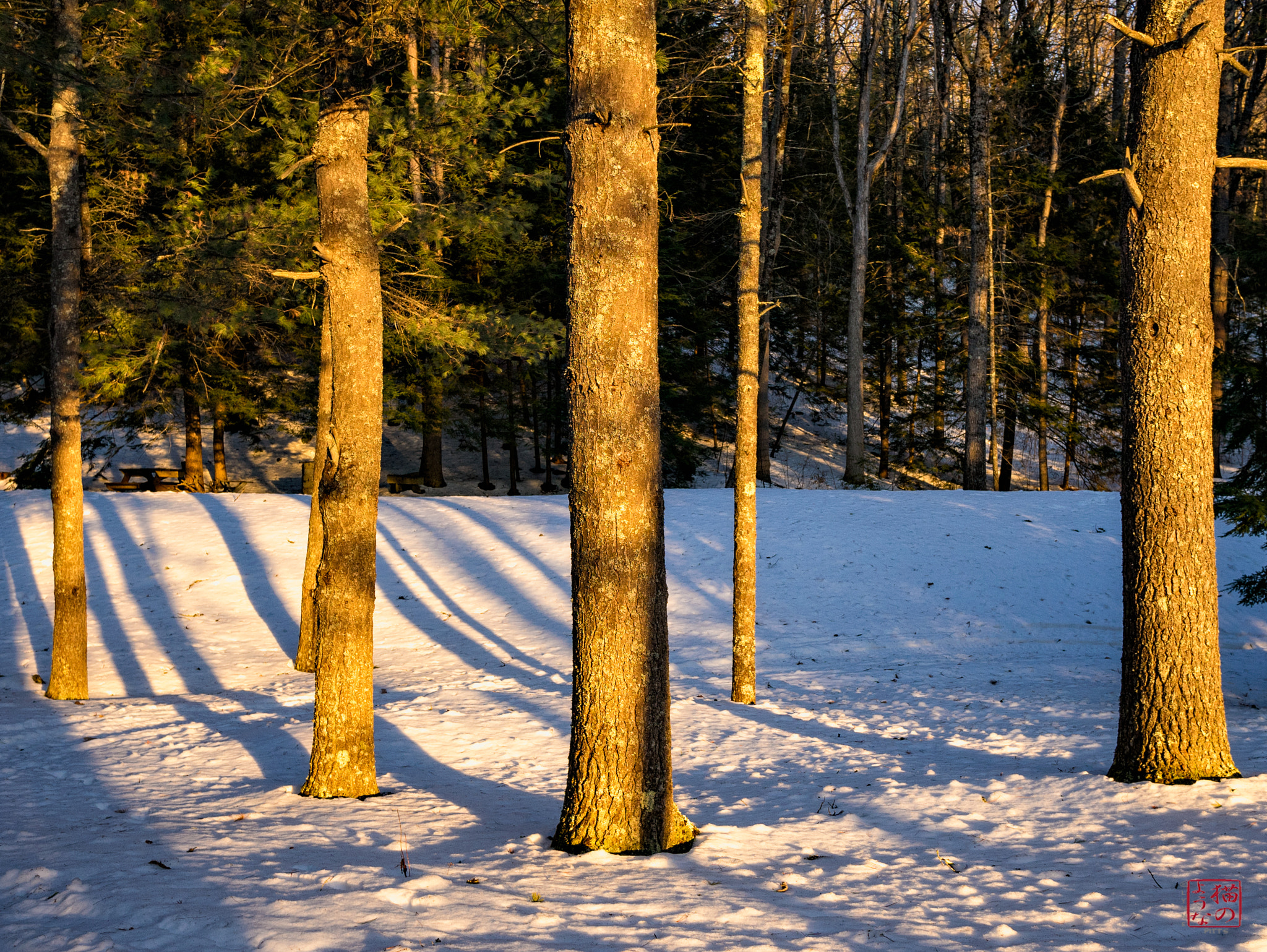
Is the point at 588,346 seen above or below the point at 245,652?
above

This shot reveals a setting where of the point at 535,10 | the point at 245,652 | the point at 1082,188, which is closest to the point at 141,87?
the point at 535,10

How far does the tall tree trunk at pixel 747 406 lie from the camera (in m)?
10.1

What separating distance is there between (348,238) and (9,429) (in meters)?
31.8

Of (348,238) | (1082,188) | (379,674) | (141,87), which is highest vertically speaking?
(1082,188)

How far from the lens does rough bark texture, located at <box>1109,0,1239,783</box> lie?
19.2 feet

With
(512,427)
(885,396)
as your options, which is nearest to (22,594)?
(512,427)

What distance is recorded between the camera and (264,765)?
733 cm

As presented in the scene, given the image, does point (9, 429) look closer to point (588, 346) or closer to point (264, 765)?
point (264, 765)

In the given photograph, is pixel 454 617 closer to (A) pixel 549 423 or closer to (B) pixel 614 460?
(B) pixel 614 460

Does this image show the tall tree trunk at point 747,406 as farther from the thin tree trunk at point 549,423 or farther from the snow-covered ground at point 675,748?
the thin tree trunk at point 549,423

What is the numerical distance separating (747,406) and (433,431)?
14493mm

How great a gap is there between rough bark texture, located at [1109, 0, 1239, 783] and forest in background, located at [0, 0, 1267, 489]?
0.80 m
